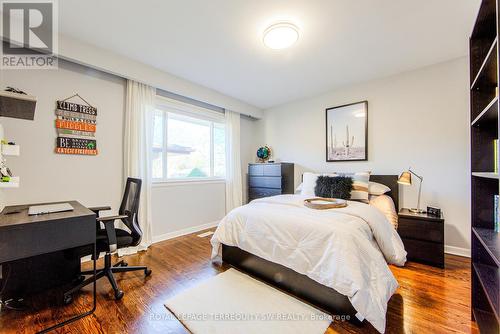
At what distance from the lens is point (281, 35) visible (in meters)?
2.08

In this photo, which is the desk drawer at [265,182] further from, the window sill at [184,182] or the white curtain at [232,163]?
the window sill at [184,182]

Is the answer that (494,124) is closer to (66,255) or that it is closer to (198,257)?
(198,257)

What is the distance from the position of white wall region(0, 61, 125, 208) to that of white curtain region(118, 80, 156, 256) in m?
0.11

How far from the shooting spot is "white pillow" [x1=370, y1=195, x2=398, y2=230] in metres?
2.59

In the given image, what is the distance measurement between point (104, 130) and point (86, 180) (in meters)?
0.67

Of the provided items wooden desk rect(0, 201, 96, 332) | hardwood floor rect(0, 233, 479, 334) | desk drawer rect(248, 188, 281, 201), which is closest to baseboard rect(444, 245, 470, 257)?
hardwood floor rect(0, 233, 479, 334)

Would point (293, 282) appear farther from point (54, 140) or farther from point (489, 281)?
point (54, 140)

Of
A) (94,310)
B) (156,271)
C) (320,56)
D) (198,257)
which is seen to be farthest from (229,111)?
(94,310)

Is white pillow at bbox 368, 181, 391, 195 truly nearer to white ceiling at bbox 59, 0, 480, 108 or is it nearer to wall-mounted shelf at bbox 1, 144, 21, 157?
white ceiling at bbox 59, 0, 480, 108

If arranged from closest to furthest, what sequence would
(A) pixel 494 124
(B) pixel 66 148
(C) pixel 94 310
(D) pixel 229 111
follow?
(A) pixel 494 124 → (C) pixel 94 310 → (B) pixel 66 148 → (D) pixel 229 111

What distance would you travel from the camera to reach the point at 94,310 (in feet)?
5.30

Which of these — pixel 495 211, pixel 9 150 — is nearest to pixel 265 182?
pixel 495 211

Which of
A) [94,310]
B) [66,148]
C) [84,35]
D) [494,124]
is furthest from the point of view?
[66,148]

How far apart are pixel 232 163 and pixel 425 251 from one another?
10.5 ft
